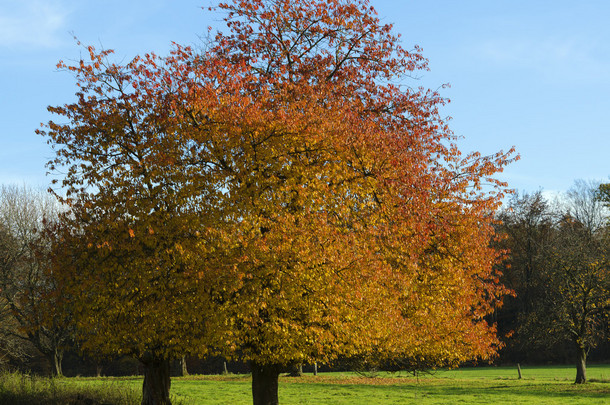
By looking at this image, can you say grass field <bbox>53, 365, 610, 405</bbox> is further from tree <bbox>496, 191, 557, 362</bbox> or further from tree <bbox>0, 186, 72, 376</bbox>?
tree <bbox>496, 191, 557, 362</bbox>

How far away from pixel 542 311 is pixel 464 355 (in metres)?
25.5

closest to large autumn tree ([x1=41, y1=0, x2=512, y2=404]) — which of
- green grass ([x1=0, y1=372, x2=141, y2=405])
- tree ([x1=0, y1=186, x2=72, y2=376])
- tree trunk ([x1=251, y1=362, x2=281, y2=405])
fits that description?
tree trunk ([x1=251, y1=362, x2=281, y2=405])

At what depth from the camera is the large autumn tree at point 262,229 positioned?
14461 mm

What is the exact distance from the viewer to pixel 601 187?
7150cm

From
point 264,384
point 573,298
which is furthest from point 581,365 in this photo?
point 264,384

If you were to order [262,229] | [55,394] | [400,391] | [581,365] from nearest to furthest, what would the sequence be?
[262,229]
[55,394]
[400,391]
[581,365]

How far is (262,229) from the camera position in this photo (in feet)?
55.9

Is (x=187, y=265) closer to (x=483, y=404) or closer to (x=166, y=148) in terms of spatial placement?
(x=166, y=148)

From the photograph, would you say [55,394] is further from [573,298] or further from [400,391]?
[573,298]

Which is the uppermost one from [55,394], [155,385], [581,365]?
[155,385]

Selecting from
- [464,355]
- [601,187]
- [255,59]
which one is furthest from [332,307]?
[601,187]

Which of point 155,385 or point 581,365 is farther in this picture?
point 581,365

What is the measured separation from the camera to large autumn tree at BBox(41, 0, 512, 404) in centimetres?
1446

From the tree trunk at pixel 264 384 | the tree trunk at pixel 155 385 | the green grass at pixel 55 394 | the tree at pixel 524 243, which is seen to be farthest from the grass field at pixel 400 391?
the tree at pixel 524 243
